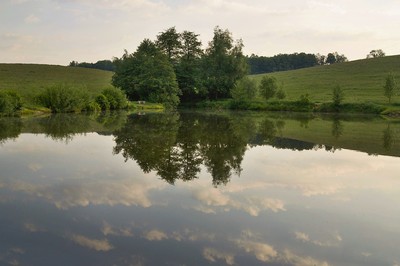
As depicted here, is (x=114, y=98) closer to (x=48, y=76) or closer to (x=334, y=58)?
→ (x=48, y=76)

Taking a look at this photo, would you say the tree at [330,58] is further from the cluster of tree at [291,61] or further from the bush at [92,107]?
the bush at [92,107]

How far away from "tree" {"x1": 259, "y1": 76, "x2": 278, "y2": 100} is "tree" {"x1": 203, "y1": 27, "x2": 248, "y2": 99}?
25.3ft

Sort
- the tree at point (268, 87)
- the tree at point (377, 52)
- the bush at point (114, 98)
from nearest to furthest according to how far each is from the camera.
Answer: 1. the bush at point (114, 98)
2. the tree at point (268, 87)
3. the tree at point (377, 52)

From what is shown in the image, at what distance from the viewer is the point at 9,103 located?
4200cm

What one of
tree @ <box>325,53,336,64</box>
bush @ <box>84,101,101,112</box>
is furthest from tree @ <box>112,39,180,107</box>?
tree @ <box>325,53,336,64</box>

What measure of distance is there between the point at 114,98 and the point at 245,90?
25.9 m

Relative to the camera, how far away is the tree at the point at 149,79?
74.4 metres

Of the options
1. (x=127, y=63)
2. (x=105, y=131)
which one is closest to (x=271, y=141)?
(x=105, y=131)

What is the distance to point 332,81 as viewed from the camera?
99625mm

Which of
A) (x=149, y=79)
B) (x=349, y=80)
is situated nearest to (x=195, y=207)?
(x=149, y=79)

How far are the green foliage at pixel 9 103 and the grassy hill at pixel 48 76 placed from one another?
37402 millimetres

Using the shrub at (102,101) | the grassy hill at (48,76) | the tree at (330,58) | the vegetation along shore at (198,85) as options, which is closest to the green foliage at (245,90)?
the vegetation along shore at (198,85)

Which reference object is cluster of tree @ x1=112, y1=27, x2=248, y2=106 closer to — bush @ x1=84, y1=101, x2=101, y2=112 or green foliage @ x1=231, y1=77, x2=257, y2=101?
green foliage @ x1=231, y1=77, x2=257, y2=101

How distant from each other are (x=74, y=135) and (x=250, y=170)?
1484 centimetres
